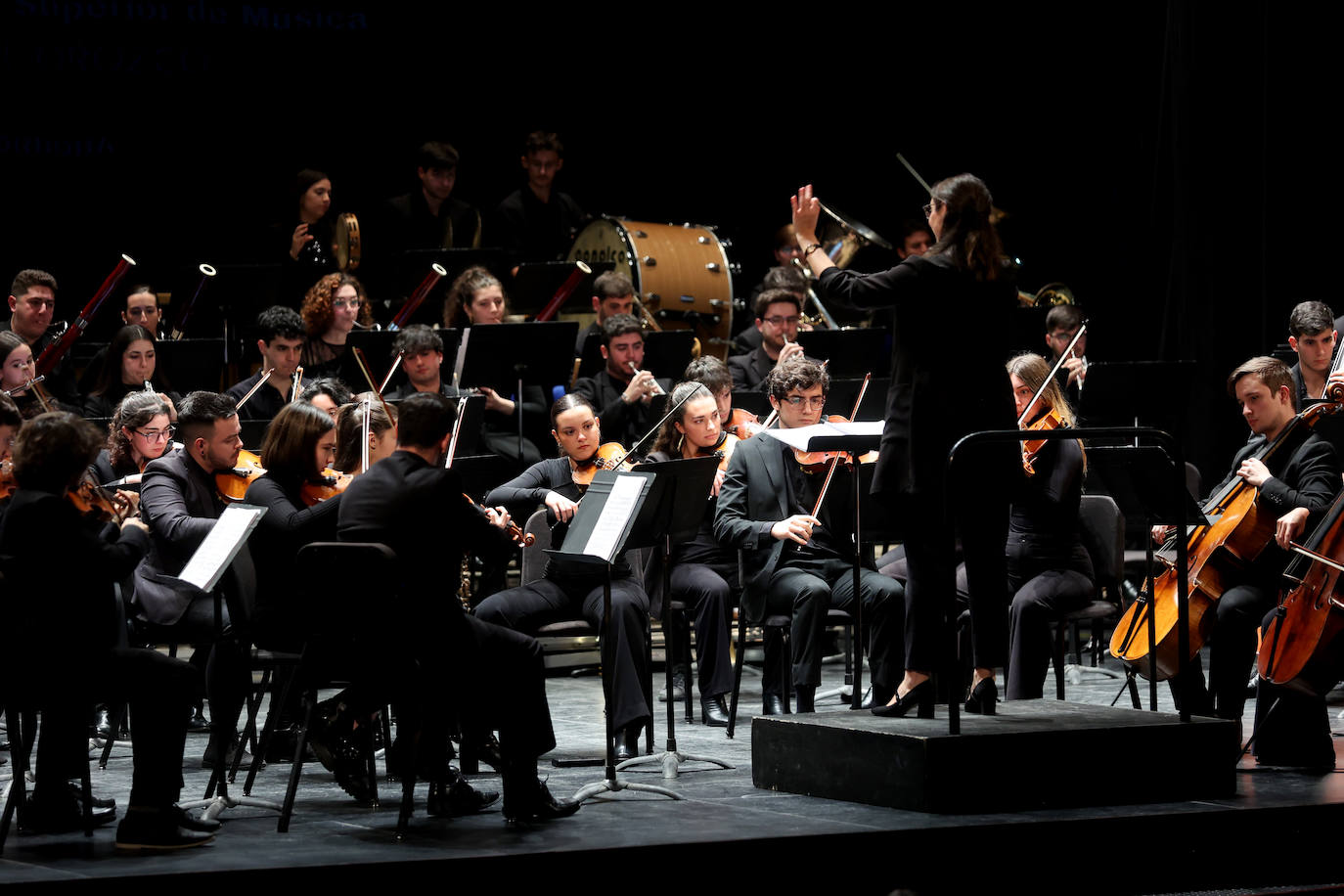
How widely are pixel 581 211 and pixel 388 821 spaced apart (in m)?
5.72

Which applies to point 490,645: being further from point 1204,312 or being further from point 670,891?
point 1204,312

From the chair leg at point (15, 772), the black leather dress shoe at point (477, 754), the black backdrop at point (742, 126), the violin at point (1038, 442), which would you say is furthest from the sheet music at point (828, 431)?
the black backdrop at point (742, 126)

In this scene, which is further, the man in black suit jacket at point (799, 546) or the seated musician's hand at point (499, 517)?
the man in black suit jacket at point (799, 546)

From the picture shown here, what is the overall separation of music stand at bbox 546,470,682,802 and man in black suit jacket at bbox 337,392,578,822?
250 millimetres

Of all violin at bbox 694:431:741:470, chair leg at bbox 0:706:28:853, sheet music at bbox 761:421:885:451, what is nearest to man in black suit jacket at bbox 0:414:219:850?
chair leg at bbox 0:706:28:853

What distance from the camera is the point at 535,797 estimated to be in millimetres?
4281

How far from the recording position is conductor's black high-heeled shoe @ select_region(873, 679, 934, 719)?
4441 mm

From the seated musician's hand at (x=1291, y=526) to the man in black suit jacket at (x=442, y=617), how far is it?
2212 mm

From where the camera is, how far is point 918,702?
177 inches

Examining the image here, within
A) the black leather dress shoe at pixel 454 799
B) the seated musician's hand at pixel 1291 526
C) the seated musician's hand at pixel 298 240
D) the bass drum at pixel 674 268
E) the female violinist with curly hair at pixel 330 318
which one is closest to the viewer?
the black leather dress shoe at pixel 454 799

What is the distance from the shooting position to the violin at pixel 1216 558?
518 centimetres

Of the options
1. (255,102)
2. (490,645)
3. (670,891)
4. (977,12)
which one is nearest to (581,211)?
(255,102)

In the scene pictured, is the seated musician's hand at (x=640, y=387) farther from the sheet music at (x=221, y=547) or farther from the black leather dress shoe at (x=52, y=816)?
the black leather dress shoe at (x=52, y=816)

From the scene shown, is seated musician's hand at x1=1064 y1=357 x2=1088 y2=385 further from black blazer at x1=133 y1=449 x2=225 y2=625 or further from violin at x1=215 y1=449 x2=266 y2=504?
black blazer at x1=133 y1=449 x2=225 y2=625
